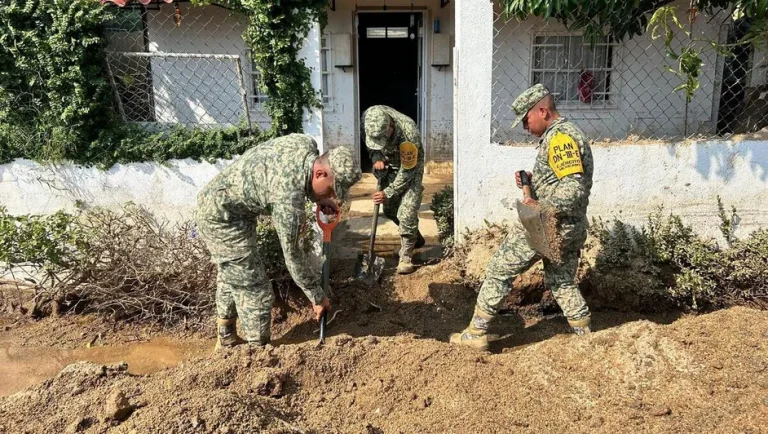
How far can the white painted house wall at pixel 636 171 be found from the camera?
4.71 m

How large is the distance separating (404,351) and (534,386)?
770 mm

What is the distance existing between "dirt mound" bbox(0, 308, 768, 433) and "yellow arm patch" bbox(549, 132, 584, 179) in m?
1.04

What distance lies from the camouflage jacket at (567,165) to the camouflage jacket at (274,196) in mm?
1470

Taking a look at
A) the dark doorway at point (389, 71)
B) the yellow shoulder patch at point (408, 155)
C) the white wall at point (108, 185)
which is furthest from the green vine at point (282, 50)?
the dark doorway at point (389, 71)

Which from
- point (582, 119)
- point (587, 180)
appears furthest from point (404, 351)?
Result: point (582, 119)

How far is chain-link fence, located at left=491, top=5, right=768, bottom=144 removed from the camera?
7098 mm

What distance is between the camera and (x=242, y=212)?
3.49 meters

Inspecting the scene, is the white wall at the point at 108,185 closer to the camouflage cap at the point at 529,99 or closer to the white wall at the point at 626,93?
the camouflage cap at the point at 529,99

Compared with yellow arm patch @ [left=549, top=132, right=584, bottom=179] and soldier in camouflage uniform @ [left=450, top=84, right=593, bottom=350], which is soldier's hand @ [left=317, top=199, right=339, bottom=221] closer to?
soldier in camouflage uniform @ [left=450, top=84, right=593, bottom=350]

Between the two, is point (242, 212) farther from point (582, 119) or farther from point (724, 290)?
point (582, 119)

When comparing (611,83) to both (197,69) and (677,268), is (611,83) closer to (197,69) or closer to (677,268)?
(677,268)

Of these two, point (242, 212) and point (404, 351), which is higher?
point (242, 212)

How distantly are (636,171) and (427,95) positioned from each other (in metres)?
4.30

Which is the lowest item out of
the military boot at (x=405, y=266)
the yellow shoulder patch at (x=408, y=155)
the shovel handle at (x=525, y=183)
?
the military boot at (x=405, y=266)
